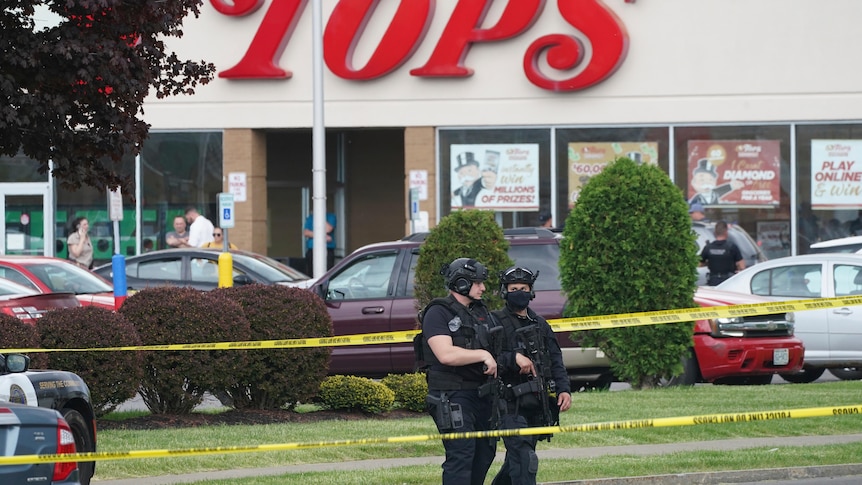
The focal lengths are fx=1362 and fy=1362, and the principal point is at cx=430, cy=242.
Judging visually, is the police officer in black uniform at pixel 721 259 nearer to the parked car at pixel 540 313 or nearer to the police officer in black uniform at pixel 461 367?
the parked car at pixel 540 313

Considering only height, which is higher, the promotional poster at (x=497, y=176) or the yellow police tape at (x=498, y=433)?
the promotional poster at (x=497, y=176)

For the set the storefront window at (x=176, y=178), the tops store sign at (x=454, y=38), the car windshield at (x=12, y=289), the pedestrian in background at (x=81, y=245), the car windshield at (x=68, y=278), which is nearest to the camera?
the car windshield at (x=12, y=289)

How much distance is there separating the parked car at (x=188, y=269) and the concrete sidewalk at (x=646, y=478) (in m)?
8.63

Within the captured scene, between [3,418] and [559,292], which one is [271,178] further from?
[3,418]

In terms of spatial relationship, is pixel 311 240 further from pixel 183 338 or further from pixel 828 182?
pixel 183 338

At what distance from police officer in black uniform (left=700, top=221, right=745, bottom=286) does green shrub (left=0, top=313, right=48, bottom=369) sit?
11.2m

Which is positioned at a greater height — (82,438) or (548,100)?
(548,100)

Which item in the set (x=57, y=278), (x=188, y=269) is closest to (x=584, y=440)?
(x=57, y=278)

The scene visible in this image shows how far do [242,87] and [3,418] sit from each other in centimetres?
2109

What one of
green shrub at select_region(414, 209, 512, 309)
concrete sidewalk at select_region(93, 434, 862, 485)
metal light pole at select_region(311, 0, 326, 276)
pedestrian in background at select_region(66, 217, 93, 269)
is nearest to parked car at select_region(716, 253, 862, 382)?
green shrub at select_region(414, 209, 512, 309)

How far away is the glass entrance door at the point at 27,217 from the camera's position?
27344 millimetres

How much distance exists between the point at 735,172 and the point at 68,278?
14.1 meters

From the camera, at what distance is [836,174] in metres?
26.4

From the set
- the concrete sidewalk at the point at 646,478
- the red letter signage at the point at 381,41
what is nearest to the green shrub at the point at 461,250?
the concrete sidewalk at the point at 646,478
